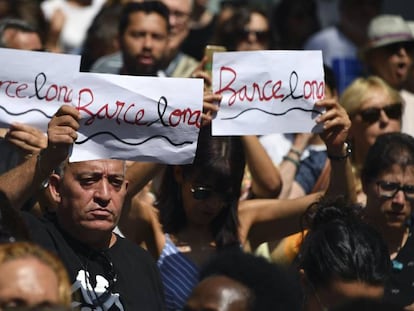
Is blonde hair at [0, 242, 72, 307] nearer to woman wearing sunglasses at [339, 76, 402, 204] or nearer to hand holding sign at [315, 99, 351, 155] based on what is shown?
hand holding sign at [315, 99, 351, 155]

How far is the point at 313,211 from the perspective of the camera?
5.67 meters

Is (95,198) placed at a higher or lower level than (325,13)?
lower

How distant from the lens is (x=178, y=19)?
364 inches

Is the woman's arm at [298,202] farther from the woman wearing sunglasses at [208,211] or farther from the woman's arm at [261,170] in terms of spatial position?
the woman's arm at [261,170]

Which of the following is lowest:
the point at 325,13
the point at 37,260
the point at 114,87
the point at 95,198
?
the point at 37,260

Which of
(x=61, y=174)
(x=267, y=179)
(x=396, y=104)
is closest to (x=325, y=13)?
(x=396, y=104)

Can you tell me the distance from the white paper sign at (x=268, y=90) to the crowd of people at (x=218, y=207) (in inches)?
3.1

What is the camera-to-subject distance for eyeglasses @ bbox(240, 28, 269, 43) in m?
8.79

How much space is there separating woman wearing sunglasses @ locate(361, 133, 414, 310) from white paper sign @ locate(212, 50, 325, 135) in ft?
1.39

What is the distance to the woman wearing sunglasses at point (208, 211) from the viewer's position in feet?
19.5

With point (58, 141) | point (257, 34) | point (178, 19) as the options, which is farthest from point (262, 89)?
point (178, 19)

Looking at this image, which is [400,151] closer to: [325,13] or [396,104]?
[396,104]

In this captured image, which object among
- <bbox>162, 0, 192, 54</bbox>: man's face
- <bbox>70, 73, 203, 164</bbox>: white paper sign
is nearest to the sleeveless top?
<bbox>70, 73, 203, 164</bbox>: white paper sign

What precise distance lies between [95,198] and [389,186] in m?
1.49
